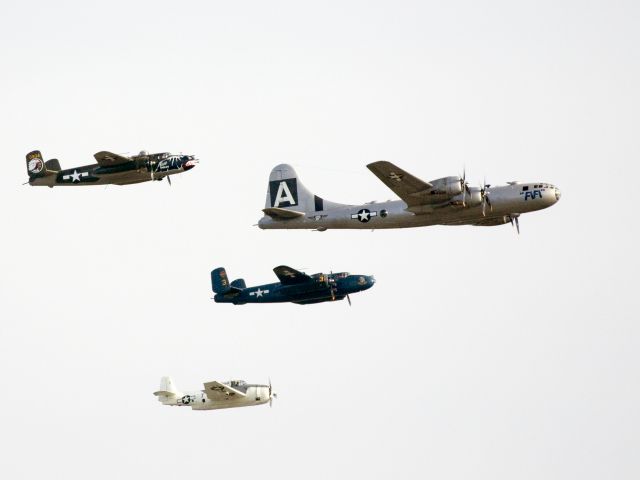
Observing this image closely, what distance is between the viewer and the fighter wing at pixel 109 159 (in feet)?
259

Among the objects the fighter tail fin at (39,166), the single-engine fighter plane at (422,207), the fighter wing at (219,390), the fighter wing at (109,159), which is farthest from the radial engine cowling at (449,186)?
the fighter tail fin at (39,166)

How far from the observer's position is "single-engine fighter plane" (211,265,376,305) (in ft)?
268

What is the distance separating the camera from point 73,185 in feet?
268

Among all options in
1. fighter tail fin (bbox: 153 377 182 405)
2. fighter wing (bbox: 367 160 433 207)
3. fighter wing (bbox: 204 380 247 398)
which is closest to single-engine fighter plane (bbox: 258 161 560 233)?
fighter wing (bbox: 367 160 433 207)

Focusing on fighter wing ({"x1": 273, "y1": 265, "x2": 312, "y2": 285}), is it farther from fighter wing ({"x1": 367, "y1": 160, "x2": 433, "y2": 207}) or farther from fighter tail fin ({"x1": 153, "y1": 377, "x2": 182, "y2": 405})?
fighter wing ({"x1": 367, "y1": 160, "x2": 433, "y2": 207})

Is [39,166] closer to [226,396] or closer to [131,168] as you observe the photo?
A: [131,168]

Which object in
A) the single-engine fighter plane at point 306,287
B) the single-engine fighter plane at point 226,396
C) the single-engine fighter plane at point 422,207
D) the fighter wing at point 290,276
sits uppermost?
the single-engine fighter plane at point 422,207

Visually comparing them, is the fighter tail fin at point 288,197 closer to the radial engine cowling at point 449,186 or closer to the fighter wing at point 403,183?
the fighter wing at point 403,183

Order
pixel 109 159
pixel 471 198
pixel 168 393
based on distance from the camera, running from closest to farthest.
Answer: pixel 471 198 < pixel 109 159 < pixel 168 393

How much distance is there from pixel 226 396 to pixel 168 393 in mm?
6012

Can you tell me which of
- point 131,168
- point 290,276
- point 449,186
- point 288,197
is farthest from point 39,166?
point 449,186

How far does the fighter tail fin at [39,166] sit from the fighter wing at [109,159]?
469 cm

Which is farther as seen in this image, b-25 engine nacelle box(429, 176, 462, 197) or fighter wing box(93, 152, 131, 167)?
fighter wing box(93, 152, 131, 167)

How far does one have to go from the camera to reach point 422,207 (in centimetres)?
7200
